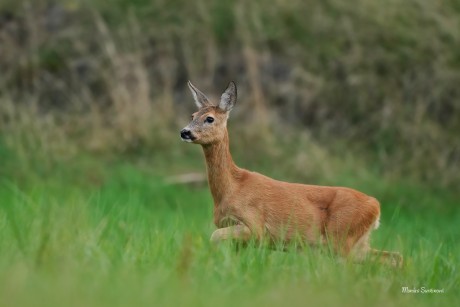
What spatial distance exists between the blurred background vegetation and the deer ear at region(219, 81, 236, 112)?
600cm

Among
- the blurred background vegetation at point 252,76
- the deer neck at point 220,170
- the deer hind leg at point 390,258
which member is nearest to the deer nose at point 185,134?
the deer neck at point 220,170

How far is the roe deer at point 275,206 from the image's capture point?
7988 mm

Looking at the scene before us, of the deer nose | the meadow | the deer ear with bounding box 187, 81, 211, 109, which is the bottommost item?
the meadow

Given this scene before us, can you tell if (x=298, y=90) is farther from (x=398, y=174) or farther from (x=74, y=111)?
(x=74, y=111)

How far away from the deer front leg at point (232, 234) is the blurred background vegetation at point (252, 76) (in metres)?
6.66

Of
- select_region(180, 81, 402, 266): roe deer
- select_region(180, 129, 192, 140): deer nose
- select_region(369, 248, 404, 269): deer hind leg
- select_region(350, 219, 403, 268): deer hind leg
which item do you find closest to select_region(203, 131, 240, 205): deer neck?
select_region(180, 81, 402, 266): roe deer

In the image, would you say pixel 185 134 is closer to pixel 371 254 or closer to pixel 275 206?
pixel 275 206

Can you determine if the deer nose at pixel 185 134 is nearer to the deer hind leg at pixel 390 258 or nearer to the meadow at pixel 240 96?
the deer hind leg at pixel 390 258

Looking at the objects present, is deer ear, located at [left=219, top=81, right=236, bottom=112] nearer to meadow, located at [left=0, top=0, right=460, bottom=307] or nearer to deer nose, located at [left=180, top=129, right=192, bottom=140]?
deer nose, located at [left=180, top=129, right=192, bottom=140]

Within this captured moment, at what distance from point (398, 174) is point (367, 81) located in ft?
6.18

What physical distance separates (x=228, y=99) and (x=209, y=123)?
0.30 m

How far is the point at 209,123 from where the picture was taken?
8.39 meters

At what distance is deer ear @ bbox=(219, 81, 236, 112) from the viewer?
8523 millimetres

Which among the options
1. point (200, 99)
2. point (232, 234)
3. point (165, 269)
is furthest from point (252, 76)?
point (165, 269)
